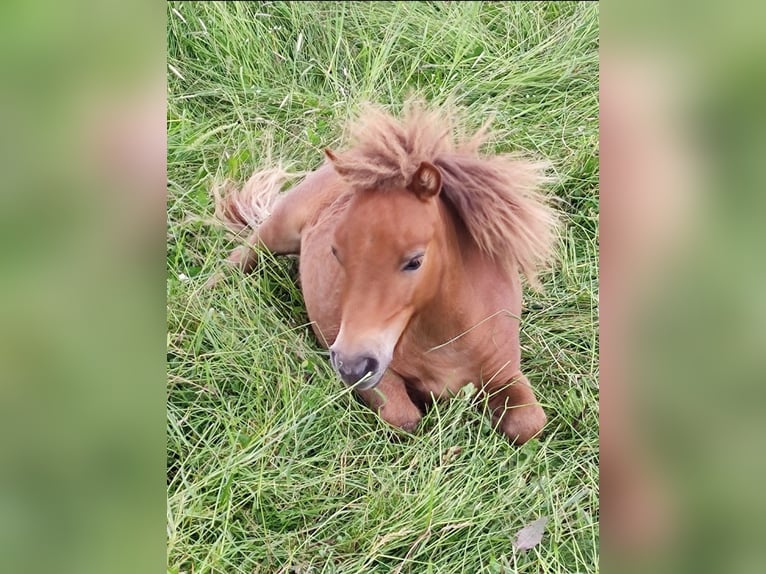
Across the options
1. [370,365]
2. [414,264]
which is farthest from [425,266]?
[370,365]

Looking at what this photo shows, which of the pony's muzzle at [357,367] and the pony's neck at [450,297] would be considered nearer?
the pony's muzzle at [357,367]

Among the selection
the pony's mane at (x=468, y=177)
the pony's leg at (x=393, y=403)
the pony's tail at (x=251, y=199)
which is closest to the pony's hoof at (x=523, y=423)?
the pony's leg at (x=393, y=403)

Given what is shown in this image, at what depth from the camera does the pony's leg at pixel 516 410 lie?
1.76 m

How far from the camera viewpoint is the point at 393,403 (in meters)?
1.85

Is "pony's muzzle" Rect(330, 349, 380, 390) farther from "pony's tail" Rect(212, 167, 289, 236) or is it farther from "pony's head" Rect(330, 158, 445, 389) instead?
"pony's tail" Rect(212, 167, 289, 236)

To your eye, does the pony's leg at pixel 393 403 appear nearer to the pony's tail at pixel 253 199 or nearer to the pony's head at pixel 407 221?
the pony's head at pixel 407 221

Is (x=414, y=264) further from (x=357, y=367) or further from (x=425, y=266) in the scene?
(x=357, y=367)

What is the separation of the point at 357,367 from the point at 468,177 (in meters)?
0.58

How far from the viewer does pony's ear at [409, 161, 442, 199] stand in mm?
1553

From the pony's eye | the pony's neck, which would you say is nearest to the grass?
the pony's neck
